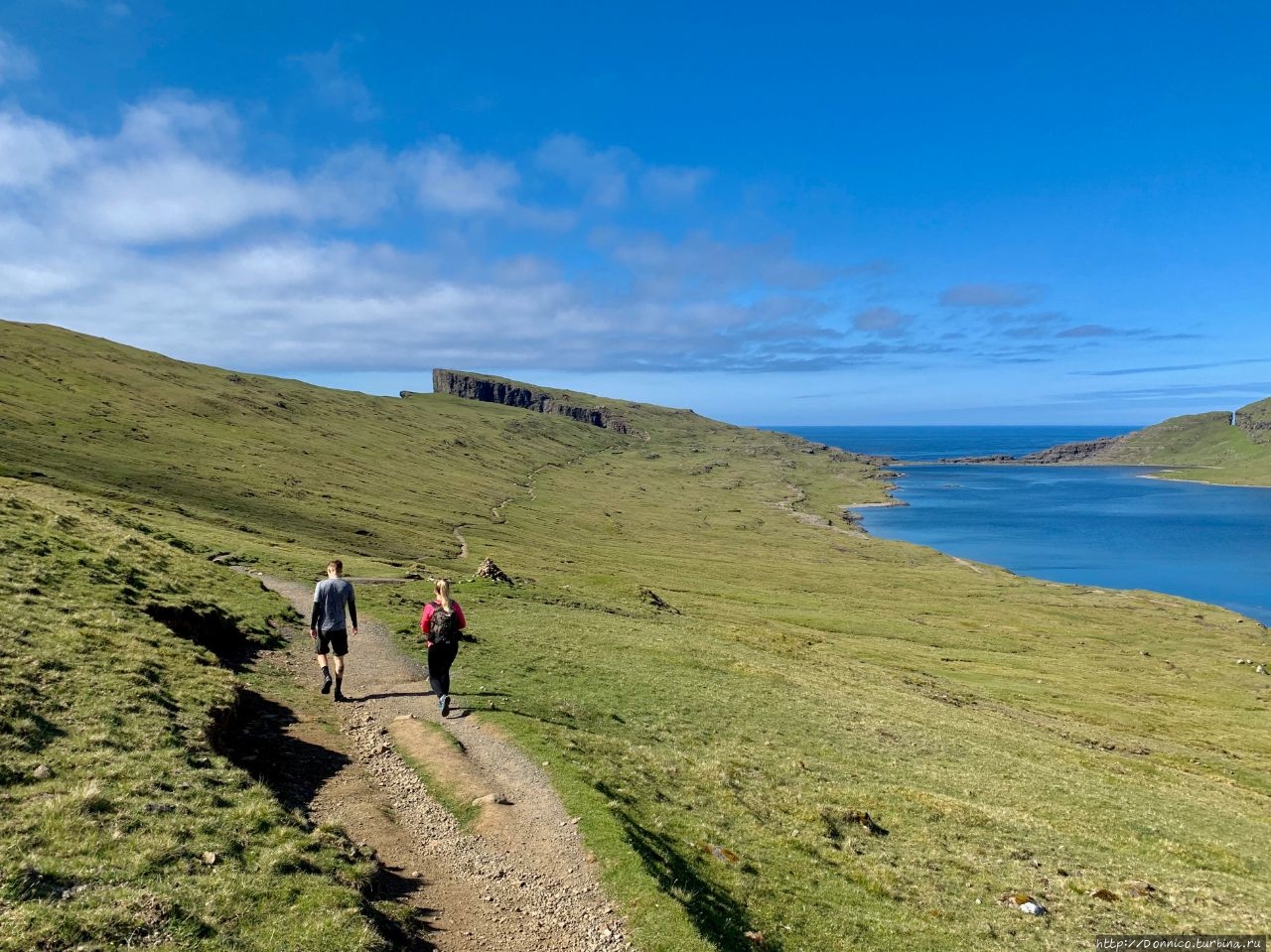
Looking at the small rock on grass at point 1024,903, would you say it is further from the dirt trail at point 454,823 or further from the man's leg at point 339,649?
the man's leg at point 339,649

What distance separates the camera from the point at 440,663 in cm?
2230

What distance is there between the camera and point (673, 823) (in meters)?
18.2

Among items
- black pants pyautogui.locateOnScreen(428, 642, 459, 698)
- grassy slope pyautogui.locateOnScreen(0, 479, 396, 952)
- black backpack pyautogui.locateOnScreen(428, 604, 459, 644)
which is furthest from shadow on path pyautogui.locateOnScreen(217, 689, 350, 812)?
black backpack pyautogui.locateOnScreen(428, 604, 459, 644)

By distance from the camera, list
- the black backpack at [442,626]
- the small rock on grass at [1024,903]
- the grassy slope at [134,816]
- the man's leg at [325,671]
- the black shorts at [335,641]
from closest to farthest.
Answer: the grassy slope at [134,816] → the small rock on grass at [1024,903] → the black backpack at [442,626] → the black shorts at [335,641] → the man's leg at [325,671]

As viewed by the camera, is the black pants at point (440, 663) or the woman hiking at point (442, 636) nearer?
the woman hiking at point (442, 636)

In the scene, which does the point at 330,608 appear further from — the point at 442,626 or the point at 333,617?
the point at 442,626

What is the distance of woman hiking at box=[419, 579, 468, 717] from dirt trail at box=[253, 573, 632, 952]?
1.04 metres

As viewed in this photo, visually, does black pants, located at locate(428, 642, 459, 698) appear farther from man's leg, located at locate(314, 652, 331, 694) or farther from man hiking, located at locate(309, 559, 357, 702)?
man's leg, located at locate(314, 652, 331, 694)

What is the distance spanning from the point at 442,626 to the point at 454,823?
7405 mm

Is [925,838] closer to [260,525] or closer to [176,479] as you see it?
[260,525]

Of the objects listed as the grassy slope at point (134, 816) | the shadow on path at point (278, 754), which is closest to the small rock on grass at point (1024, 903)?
the grassy slope at point (134, 816)

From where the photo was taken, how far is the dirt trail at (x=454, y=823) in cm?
1247

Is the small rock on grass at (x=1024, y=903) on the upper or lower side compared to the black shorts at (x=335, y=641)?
lower

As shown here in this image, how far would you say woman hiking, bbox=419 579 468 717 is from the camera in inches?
871
